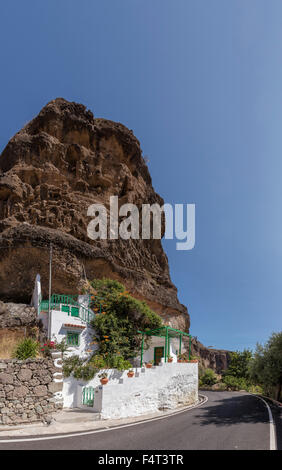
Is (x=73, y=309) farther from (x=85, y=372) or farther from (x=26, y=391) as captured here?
(x=26, y=391)

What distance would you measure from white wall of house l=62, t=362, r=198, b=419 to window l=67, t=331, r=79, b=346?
2.10 metres

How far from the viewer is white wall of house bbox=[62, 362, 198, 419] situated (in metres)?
11.2

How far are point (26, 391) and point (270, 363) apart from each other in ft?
44.0

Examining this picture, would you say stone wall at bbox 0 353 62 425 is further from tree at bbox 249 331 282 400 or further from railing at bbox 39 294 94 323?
tree at bbox 249 331 282 400

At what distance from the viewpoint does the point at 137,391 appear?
12586 millimetres

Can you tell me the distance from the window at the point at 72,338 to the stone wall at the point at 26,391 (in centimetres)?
380

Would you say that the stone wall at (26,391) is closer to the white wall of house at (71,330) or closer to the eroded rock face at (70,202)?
the white wall of house at (71,330)

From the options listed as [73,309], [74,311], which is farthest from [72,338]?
[73,309]

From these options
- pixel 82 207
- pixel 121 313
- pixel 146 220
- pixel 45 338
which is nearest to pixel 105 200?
pixel 82 207

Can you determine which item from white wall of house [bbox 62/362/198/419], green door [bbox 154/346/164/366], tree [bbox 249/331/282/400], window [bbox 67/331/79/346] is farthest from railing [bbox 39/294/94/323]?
tree [bbox 249/331/282/400]

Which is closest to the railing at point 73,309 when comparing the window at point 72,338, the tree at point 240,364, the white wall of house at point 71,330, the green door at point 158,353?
the white wall of house at point 71,330

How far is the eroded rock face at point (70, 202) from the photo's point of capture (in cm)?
2089
